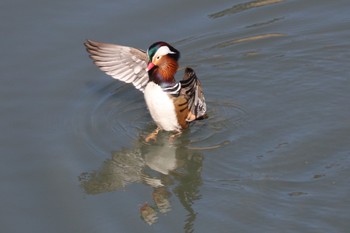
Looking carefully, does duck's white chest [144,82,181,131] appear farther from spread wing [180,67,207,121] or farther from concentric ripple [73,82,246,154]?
concentric ripple [73,82,246,154]

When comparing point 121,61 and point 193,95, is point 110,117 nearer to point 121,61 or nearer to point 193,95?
point 121,61

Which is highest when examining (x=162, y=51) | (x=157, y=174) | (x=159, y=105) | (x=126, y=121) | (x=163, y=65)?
(x=162, y=51)

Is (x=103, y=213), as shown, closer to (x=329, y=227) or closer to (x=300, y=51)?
(x=329, y=227)

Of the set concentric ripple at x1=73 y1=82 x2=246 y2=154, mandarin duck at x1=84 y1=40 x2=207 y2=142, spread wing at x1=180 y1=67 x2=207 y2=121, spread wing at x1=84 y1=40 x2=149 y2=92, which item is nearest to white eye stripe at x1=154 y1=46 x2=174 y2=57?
mandarin duck at x1=84 y1=40 x2=207 y2=142

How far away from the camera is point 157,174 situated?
26.9 ft

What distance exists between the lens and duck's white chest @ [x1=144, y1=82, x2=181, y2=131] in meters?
8.63

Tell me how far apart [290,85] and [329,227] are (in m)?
2.67

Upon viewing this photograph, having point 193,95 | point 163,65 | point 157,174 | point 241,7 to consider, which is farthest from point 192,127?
point 241,7

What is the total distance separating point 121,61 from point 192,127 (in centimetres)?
99

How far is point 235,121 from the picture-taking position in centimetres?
895

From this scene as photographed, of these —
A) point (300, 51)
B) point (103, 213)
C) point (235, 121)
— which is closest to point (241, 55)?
point (300, 51)

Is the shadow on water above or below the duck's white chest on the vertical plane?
above

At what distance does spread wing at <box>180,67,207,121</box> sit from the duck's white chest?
183mm

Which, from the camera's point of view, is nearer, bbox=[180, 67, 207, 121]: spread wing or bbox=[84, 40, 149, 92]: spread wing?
bbox=[180, 67, 207, 121]: spread wing
